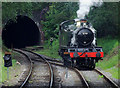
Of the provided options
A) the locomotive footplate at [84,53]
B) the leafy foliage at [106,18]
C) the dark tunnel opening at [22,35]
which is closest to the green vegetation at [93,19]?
the leafy foliage at [106,18]

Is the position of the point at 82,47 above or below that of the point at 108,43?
above

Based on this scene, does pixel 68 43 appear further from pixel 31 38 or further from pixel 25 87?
pixel 31 38

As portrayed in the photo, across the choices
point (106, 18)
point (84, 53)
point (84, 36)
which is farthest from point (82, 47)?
point (106, 18)

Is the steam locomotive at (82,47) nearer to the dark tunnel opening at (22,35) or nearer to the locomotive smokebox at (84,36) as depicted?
the locomotive smokebox at (84,36)

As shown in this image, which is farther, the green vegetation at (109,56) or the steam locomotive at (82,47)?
the green vegetation at (109,56)

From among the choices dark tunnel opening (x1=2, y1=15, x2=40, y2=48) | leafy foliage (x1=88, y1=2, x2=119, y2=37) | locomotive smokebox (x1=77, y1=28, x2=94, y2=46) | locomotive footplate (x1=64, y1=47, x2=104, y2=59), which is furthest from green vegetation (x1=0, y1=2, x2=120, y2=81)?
locomotive smokebox (x1=77, y1=28, x2=94, y2=46)

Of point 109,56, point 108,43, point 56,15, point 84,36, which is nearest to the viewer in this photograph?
point 84,36

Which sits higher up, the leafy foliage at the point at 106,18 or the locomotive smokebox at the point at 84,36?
the leafy foliage at the point at 106,18

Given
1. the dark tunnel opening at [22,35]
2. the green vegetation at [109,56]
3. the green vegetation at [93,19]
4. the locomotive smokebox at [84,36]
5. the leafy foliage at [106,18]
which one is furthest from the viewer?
the dark tunnel opening at [22,35]

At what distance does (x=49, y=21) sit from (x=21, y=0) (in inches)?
373

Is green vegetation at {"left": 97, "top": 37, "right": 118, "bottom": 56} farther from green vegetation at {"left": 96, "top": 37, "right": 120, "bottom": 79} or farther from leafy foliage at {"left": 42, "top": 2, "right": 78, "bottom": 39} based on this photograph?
leafy foliage at {"left": 42, "top": 2, "right": 78, "bottom": 39}

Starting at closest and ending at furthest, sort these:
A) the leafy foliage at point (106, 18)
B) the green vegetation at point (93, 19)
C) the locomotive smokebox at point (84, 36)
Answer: the locomotive smokebox at point (84, 36), the green vegetation at point (93, 19), the leafy foliage at point (106, 18)

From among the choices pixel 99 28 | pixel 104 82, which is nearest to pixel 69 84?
pixel 104 82

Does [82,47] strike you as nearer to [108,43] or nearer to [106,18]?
[108,43]
